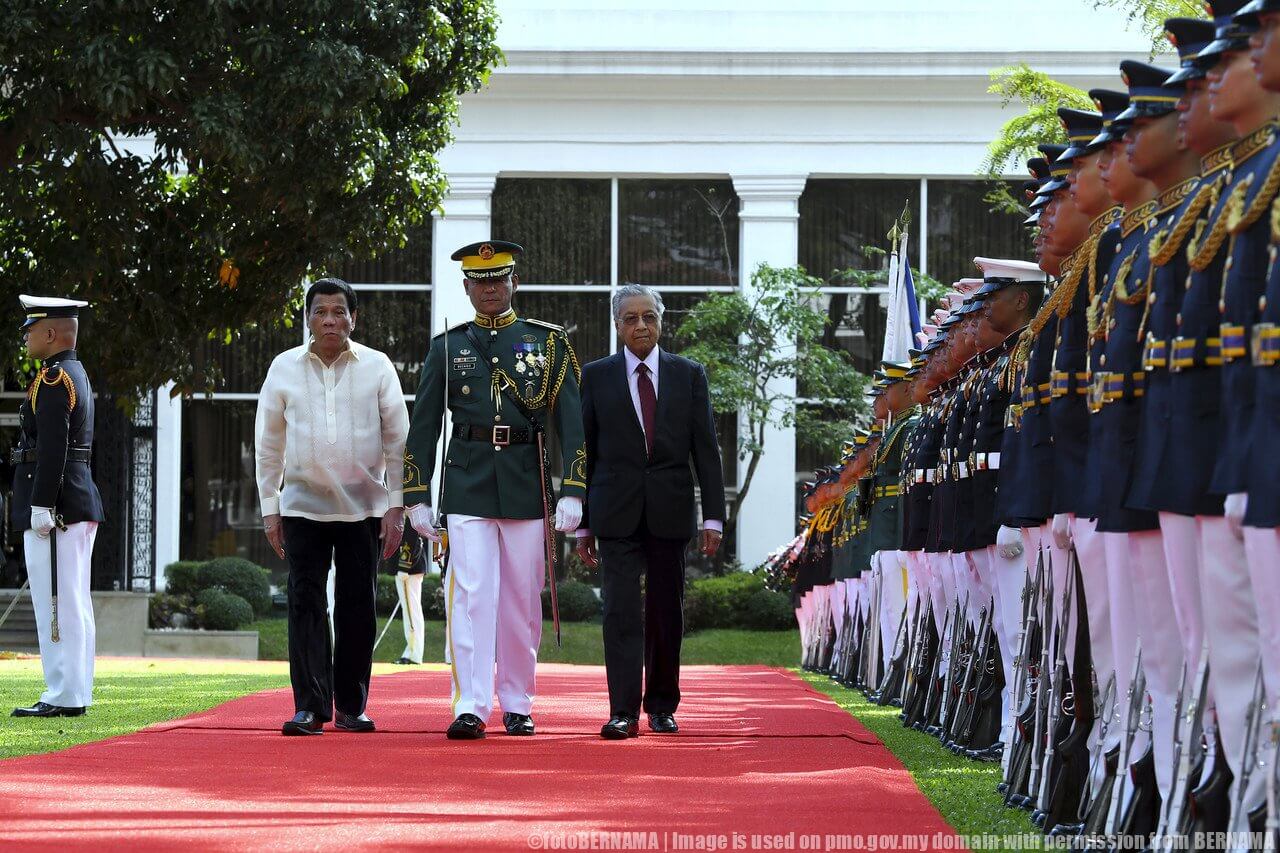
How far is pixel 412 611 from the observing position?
1848 centimetres

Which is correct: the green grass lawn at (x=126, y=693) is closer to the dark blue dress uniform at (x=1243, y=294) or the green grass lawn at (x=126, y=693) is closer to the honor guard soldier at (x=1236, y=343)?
the honor guard soldier at (x=1236, y=343)

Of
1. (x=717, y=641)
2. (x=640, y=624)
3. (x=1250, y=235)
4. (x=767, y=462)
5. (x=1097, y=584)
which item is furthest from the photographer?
(x=767, y=462)

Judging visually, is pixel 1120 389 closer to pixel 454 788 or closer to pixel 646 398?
pixel 454 788

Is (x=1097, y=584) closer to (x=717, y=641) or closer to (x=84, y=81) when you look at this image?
(x=84, y=81)

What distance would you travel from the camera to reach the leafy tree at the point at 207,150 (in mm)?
13383

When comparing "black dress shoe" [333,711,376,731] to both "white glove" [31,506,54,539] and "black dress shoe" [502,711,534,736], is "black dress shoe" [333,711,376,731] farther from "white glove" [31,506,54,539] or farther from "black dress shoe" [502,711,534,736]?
"white glove" [31,506,54,539]

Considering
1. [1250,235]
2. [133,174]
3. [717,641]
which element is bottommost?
[717,641]

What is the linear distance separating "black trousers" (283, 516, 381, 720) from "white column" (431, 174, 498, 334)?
18.1 metres

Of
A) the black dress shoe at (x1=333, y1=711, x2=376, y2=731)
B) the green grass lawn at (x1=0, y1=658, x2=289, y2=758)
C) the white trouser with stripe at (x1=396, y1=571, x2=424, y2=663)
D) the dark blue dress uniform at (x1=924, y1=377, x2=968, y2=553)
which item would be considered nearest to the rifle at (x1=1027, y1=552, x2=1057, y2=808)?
the dark blue dress uniform at (x1=924, y1=377, x2=968, y2=553)

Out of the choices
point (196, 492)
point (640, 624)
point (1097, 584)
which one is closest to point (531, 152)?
point (196, 492)

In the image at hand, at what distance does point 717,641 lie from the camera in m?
23.1

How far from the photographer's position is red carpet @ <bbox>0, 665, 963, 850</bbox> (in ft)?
16.3

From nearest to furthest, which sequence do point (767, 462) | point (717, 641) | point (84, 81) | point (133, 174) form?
point (84, 81) → point (133, 174) → point (717, 641) → point (767, 462)

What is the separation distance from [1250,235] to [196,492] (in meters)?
24.0
